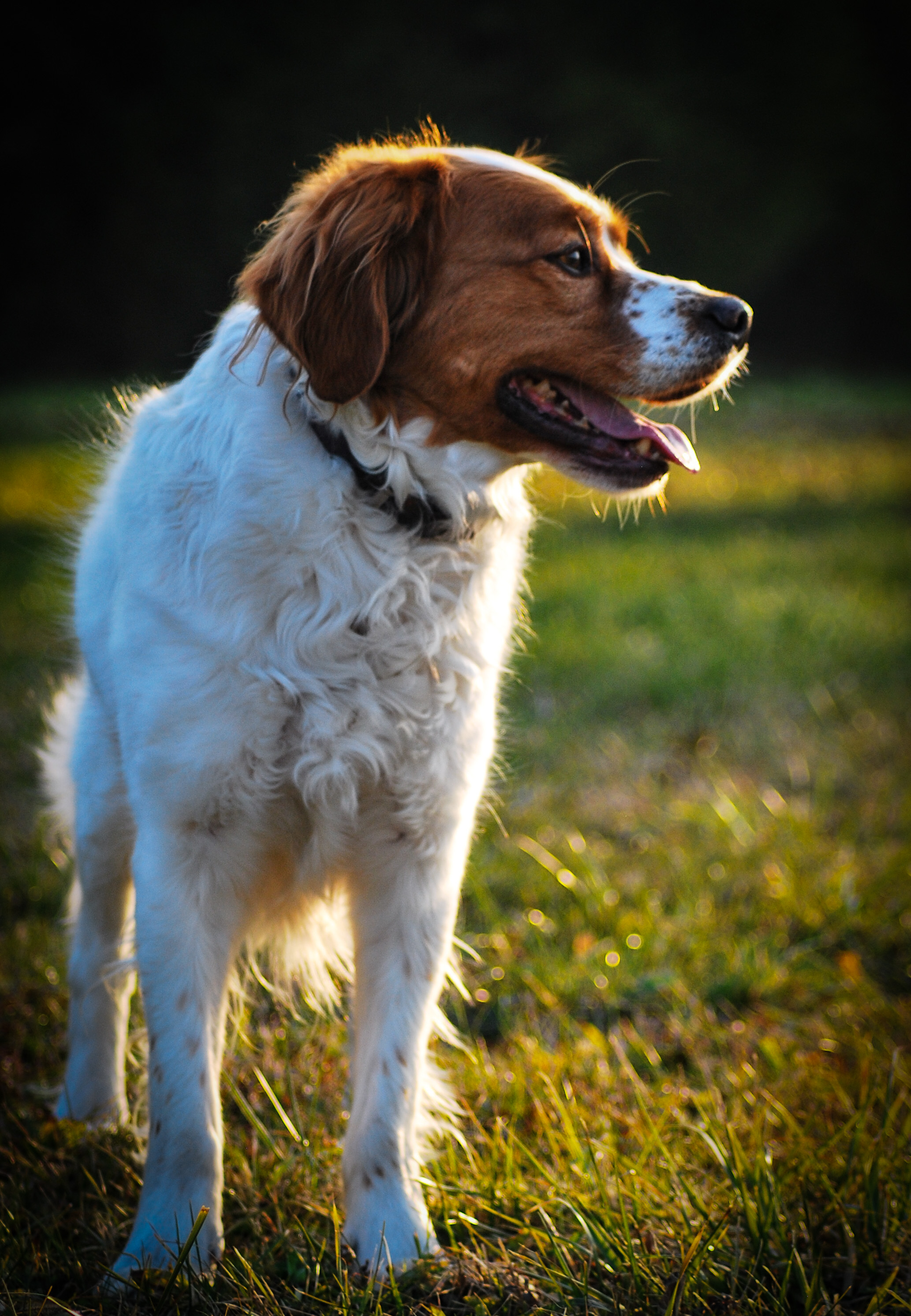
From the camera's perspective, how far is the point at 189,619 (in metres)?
1.86

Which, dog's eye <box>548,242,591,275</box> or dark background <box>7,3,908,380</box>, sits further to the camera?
dark background <box>7,3,908,380</box>

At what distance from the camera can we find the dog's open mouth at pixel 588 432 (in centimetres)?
203

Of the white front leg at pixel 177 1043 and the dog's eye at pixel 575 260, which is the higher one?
the dog's eye at pixel 575 260

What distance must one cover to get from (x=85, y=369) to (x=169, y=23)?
5.31 m

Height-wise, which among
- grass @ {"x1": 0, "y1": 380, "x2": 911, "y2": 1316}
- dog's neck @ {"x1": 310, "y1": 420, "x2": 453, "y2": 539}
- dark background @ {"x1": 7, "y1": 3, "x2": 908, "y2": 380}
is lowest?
dark background @ {"x1": 7, "y1": 3, "x2": 908, "y2": 380}

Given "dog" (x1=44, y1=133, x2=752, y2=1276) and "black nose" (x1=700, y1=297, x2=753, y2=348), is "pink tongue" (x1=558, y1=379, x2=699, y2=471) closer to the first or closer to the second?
"dog" (x1=44, y1=133, x2=752, y2=1276)

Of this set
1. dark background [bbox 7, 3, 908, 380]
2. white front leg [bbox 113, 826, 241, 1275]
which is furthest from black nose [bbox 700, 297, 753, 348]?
dark background [bbox 7, 3, 908, 380]

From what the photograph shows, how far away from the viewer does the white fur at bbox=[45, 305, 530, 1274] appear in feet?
6.11

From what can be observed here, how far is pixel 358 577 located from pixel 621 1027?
4.62 ft

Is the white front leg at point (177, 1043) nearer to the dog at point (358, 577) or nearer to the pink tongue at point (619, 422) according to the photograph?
the dog at point (358, 577)

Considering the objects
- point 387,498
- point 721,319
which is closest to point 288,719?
point 387,498

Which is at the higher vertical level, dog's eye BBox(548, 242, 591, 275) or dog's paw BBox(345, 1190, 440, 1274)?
dog's eye BBox(548, 242, 591, 275)

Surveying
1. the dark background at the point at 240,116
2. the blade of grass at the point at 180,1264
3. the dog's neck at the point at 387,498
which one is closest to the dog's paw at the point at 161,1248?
the blade of grass at the point at 180,1264

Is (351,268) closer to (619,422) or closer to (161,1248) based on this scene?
(619,422)
